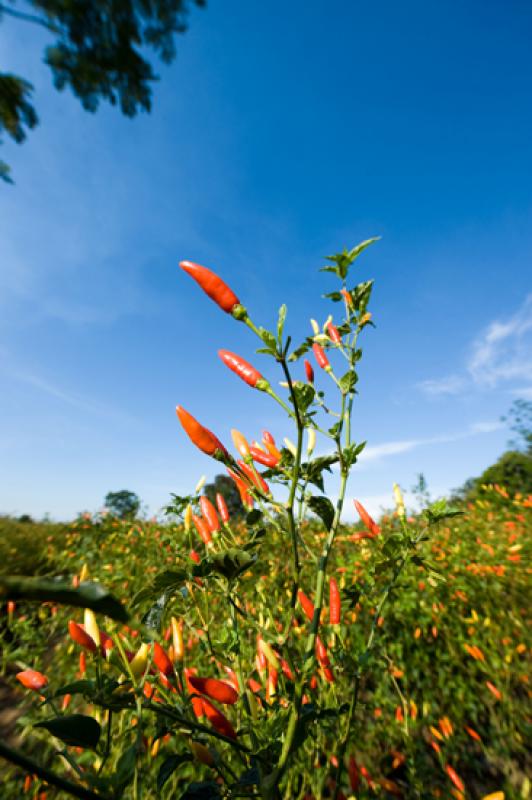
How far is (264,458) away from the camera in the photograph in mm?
992

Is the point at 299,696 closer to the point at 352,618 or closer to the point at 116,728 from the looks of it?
the point at 116,728

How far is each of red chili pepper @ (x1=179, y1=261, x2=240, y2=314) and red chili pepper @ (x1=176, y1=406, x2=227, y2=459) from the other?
22 centimetres

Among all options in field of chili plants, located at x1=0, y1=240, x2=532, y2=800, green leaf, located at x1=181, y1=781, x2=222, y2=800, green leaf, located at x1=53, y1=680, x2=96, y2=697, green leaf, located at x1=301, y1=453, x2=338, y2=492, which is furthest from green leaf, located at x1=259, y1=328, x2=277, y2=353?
green leaf, located at x1=181, y1=781, x2=222, y2=800

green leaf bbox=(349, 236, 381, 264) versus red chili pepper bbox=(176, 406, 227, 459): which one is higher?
green leaf bbox=(349, 236, 381, 264)

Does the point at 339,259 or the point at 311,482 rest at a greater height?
the point at 339,259

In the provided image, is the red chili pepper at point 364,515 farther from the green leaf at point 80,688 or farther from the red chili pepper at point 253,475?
the green leaf at point 80,688

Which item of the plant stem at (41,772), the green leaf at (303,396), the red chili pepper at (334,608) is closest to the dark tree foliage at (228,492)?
the red chili pepper at (334,608)

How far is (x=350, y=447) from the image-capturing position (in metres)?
0.98

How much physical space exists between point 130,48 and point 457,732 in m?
8.16

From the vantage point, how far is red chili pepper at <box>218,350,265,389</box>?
83 centimetres

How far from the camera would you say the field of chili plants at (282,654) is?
0.73 m

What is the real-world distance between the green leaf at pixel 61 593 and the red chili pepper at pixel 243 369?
0.51 metres

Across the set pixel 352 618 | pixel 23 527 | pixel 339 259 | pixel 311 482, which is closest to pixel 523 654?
pixel 352 618

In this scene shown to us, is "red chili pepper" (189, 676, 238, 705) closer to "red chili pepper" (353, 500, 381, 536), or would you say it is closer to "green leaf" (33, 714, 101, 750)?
"green leaf" (33, 714, 101, 750)
